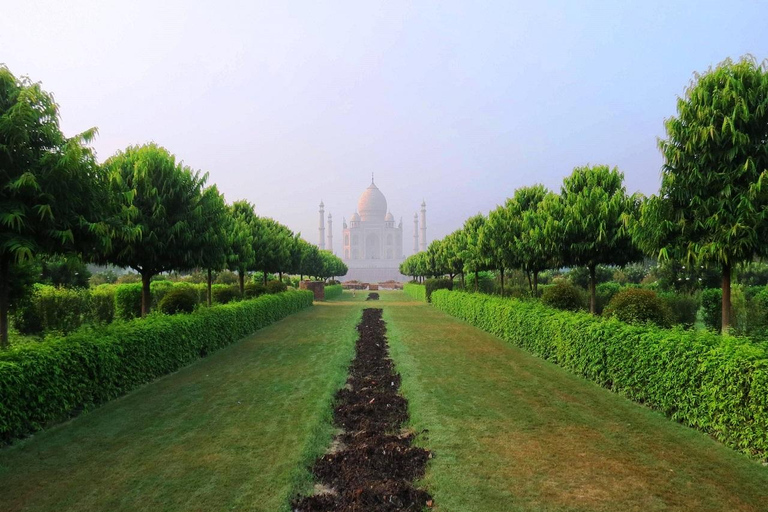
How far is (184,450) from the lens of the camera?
5629mm

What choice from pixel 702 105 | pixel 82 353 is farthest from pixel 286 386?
pixel 702 105

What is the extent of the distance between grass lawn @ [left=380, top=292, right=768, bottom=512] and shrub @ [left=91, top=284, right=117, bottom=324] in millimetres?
15666

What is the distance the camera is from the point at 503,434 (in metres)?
6.10

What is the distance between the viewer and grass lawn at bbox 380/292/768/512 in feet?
14.3

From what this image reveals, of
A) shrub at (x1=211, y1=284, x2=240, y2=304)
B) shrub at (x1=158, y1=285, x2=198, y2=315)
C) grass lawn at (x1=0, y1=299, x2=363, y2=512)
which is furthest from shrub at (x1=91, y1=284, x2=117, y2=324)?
grass lawn at (x1=0, y1=299, x2=363, y2=512)

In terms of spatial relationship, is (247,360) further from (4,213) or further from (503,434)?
(503,434)

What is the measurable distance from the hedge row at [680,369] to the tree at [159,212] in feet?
30.6

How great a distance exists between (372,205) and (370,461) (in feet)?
415

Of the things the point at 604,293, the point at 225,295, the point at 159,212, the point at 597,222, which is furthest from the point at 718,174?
the point at 225,295

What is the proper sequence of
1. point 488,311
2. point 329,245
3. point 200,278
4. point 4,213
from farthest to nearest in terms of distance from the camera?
point 329,245
point 200,278
point 488,311
point 4,213

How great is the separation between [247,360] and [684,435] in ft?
29.3

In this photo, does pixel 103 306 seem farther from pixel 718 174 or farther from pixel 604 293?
pixel 604 293

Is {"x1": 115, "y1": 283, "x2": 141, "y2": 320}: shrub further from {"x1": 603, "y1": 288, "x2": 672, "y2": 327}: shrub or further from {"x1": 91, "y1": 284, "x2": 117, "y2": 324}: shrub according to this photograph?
{"x1": 603, "y1": 288, "x2": 672, "y2": 327}: shrub

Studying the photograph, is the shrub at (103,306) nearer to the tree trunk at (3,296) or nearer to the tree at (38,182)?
the tree trunk at (3,296)
